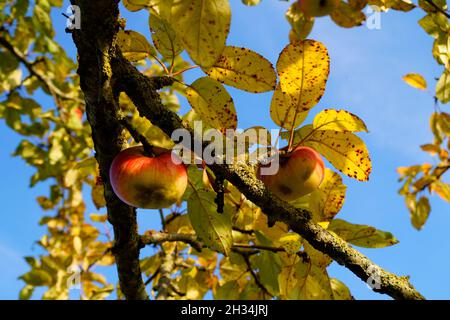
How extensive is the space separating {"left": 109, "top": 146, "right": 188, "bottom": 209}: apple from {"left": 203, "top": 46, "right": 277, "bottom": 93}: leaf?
165 mm

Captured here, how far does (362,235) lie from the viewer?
843 millimetres

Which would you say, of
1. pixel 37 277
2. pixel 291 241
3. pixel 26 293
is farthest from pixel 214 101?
pixel 26 293

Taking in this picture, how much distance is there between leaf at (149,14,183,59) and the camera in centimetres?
74

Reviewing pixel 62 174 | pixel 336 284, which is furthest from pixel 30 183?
pixel 336 284

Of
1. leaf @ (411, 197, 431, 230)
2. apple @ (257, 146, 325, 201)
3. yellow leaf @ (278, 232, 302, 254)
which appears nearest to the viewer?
apple @ (257, 146, 325, 201)

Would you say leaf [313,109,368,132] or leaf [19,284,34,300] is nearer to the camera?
leaf [313,109,368,132]

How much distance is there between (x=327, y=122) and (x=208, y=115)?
21 centimetres

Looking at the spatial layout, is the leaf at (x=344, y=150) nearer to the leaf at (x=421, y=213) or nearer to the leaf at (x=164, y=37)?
the leaf at (x=164, y=37)

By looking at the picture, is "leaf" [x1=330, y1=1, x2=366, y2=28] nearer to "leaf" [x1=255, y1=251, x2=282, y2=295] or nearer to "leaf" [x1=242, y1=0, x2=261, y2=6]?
"leaf" [x1=242, y1=0, x2=261, y2=6]

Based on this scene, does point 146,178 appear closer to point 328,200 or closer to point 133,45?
point 133,45

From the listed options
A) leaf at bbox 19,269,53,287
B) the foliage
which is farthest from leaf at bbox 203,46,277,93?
leaf at bbox 19,269,53,287

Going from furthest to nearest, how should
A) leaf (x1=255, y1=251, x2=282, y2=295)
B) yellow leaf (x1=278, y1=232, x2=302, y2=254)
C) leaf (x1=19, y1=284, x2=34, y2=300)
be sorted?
1. leaf (x1=19, y1=284, x2=34, y2=300)
2. leaf (x1=255, y1=251, x2=282, y2=295)
3. yellow leaf (x1=278, y1=232, x2=302, y2=254)
